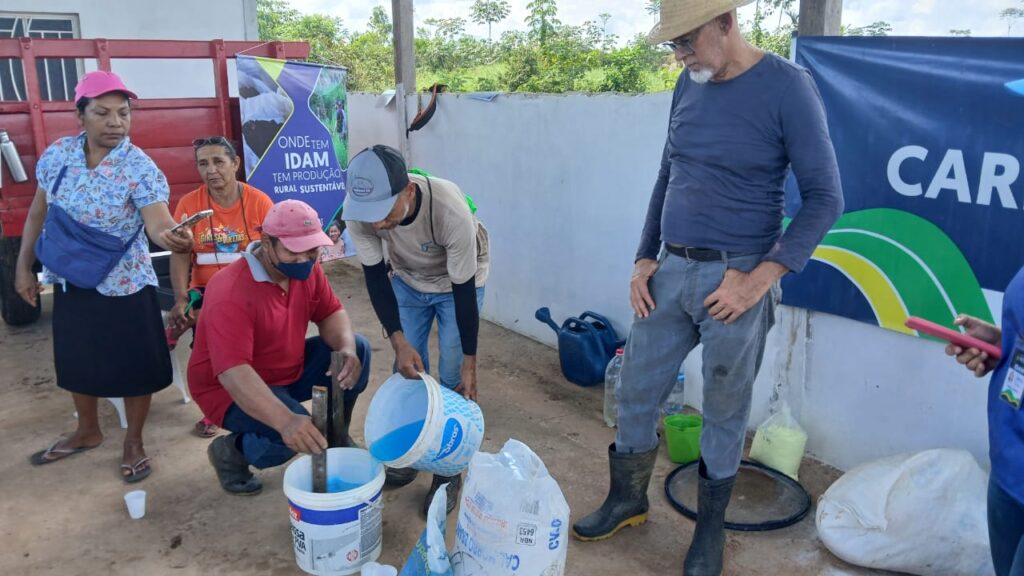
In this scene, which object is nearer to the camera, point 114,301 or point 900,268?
point 900,268

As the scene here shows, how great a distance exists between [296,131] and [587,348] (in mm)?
2927

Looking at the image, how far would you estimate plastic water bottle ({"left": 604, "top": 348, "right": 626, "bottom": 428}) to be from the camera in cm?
417

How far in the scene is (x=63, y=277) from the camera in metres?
3.38

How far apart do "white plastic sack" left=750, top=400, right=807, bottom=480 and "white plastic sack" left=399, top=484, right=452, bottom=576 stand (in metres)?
1.74

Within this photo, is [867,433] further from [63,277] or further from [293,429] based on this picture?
[63,277]

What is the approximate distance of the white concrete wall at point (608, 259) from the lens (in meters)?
3.29

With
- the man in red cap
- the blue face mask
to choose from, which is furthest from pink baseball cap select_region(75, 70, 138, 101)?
the blue face mask

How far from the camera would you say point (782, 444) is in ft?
11.5

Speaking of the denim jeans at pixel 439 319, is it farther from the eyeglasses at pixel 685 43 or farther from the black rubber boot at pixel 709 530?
the eyeglasses at pixel 685 43

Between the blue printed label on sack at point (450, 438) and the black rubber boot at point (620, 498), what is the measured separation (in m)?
0.59

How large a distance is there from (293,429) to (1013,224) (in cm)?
264

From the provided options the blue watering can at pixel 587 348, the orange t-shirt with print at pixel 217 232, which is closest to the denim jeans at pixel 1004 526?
the blue watering can at pixel 587 348

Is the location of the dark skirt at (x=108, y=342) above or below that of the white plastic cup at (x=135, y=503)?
above

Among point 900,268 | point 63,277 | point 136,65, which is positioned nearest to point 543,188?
point 900,268
